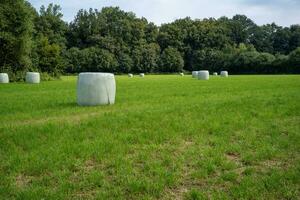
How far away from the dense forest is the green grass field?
5154cm

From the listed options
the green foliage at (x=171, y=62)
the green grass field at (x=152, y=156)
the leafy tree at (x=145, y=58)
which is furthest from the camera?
the green foliage at (x=171, y=62)

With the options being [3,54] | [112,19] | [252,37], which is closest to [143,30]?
[112,19]

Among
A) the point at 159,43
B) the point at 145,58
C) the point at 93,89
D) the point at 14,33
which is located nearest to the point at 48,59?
the point at 14,33

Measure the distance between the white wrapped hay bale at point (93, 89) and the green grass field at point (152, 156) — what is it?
250cm

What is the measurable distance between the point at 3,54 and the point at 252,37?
330ft

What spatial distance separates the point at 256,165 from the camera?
6473 millimetres

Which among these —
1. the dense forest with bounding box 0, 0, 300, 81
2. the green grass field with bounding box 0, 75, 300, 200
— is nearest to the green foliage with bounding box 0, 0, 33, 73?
the dense forest with bounding box 0, 0, 300, 81

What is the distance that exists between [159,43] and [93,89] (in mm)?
100745

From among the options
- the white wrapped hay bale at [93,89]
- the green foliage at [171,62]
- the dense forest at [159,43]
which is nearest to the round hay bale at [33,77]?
the dense forest at [159,43]

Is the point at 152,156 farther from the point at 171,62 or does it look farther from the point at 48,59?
the point at 171,62

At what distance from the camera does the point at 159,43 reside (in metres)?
113

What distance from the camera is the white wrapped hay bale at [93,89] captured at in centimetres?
1323

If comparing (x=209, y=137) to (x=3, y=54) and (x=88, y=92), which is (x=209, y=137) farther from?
(x=3, y=54)

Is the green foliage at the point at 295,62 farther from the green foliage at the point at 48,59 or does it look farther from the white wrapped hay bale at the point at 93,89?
the white wrapped hay bale at the point at 93,89
